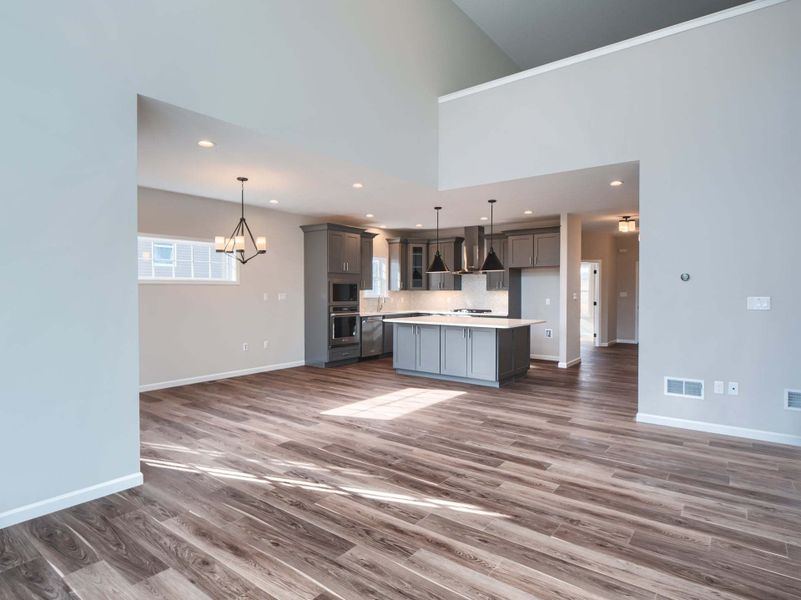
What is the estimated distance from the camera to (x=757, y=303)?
13.1ft

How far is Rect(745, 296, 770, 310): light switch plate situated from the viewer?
397 centimetres

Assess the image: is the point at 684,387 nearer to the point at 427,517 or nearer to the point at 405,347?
the point at 427,517

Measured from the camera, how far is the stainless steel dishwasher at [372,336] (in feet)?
28.1

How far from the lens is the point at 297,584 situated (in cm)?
203

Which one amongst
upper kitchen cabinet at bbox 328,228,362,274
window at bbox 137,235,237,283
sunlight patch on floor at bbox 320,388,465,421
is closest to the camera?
sunlight patch on floor at bbox 320,388,465,421

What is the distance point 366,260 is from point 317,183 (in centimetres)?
315

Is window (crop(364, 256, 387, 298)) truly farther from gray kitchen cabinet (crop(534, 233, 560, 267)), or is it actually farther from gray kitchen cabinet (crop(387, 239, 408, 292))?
gray kitchen cabinet (crop(534, 233, 560, 267))

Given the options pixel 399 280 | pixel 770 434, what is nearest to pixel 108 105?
pixel 770 434

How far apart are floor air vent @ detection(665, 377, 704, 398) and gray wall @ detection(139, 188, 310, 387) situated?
18.5 ft

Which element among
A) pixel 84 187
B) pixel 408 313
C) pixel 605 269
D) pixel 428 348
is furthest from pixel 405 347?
pixel 605 269

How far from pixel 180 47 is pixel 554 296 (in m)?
7.17

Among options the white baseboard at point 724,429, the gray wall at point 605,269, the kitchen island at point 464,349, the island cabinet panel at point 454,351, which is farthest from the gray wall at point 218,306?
the gray wall at point 605,269

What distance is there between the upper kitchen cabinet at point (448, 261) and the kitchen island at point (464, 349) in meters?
2.72

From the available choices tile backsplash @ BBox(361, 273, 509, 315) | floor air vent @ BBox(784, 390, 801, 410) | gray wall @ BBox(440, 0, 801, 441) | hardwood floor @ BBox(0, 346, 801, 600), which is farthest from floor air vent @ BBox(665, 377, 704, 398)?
tile backsplash @ BBox(361, 273, 509, 315)
